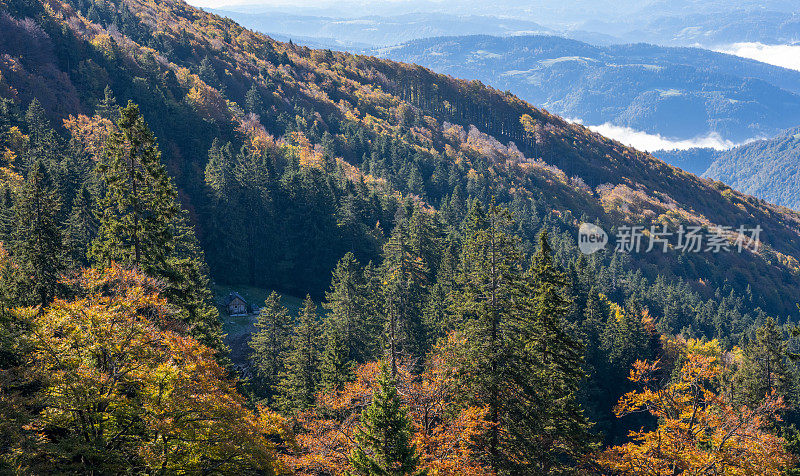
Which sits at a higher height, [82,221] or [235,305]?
[82,221]

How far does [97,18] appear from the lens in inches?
4515

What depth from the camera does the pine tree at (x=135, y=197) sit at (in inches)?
963

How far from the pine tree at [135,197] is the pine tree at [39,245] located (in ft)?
11.4

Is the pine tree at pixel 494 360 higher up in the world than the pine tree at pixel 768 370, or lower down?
higher up

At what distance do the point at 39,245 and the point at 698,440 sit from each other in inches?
1279

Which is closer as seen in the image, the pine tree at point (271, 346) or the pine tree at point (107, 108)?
the pine tree at point (271, 346)

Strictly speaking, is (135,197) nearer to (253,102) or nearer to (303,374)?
(303,374)

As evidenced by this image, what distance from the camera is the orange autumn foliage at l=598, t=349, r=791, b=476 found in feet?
64.0

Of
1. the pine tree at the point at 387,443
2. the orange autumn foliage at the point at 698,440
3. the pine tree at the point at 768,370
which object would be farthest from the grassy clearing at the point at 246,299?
the pine tree at the point at 768,370

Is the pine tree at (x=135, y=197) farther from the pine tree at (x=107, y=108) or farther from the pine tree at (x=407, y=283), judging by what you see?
the pine tree at (x=107, y=108)

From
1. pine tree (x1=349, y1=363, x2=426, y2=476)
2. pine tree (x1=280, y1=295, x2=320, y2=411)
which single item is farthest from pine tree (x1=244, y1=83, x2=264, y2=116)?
pine tree (x1=349, y1=363, x2=426, y2=476)

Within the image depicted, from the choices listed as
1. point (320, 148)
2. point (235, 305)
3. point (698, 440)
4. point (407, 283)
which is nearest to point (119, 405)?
point (698, 440)

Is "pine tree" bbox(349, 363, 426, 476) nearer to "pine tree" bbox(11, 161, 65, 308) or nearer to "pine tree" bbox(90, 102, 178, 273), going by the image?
"pine tree" bbox(90, 102, 178, 273)

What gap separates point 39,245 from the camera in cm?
2716
